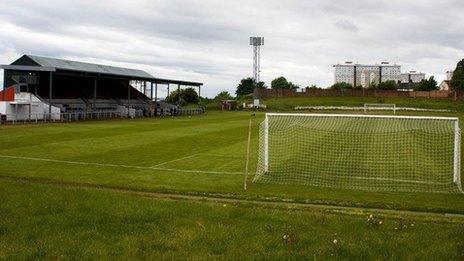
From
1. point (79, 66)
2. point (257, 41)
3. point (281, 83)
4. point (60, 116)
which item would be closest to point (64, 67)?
point (79, 66)

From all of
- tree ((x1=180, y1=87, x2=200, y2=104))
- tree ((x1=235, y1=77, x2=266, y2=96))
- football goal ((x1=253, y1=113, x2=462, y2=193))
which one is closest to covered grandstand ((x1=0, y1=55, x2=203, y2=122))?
football goal ((x1=253, y1=113, x2=462, y2=193))

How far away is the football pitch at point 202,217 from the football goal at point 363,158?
1.26 metres

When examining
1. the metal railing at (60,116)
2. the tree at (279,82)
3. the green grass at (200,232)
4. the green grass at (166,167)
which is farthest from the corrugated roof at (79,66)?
the tree at (279,82)

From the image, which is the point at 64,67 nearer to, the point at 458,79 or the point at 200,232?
the point at 200,232

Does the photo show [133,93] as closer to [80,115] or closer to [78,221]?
[80,115]

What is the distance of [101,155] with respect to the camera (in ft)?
75.4

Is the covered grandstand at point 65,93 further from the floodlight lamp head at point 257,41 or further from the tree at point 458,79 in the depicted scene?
the tree at point 458,79

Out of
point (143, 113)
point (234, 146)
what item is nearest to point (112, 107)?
point (143, 113)

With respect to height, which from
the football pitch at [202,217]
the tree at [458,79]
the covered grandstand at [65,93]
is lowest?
the football pitch at [202,217]

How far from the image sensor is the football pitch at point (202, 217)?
27.5 ft

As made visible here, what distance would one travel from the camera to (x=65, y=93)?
61375mm

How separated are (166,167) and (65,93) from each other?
4553 cm

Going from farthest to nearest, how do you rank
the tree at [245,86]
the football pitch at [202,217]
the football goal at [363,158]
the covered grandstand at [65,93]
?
1. the tree at [245,86]
2. the covered grandstand at [65,93]
3. the football goal at [363,158]
4. the football pitch at [202,217]

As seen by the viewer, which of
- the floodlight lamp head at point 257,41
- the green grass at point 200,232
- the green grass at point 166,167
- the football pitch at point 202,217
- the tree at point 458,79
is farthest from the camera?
the tree at point 458,79
